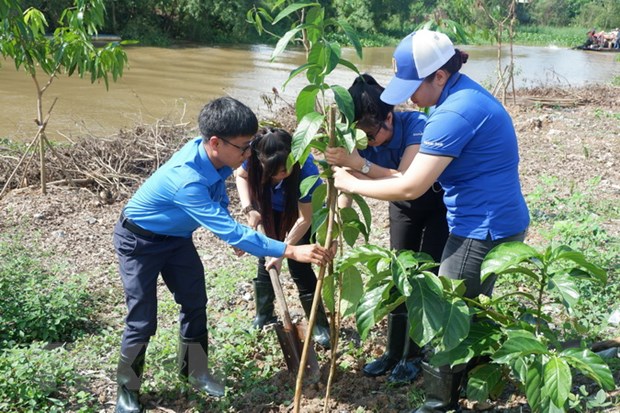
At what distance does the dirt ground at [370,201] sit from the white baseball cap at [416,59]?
1437mm

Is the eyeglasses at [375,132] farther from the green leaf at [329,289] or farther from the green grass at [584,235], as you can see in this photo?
the green grass at [584,235]

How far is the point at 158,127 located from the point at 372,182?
5768mm

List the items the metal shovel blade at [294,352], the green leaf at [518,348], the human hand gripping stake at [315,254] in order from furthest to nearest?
the metal shovel blade at [294,352] → the human hand gripping stake at [315,254] → the green leaf at [518,348]

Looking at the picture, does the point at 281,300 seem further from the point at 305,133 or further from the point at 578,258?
the point at 578,258

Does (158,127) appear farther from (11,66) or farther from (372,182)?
(11,66)

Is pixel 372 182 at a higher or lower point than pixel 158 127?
higher

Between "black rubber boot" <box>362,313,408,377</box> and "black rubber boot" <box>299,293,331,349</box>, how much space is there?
44cm

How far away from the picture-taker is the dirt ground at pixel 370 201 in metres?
3.08

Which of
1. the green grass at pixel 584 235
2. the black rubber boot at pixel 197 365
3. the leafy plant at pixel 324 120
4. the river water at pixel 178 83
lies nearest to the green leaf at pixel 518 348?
the green grass at pixel 584 235

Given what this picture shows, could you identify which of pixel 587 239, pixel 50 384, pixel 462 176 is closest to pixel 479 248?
pixel 462 176

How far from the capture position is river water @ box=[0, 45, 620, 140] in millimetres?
12070

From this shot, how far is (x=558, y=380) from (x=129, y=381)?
1.94 meters

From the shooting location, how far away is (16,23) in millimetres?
4410

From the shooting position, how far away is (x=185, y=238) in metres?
2.99
